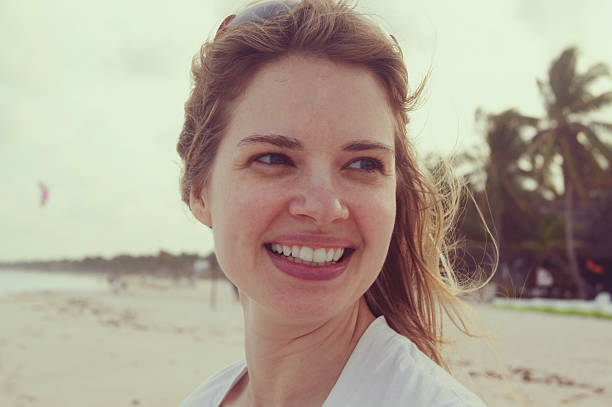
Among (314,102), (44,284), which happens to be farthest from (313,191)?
(44,284)

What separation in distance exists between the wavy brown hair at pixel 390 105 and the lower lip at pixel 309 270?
0.44 metres

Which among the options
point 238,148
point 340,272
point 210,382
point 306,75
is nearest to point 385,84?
point 306,75

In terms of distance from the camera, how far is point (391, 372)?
1204 mm

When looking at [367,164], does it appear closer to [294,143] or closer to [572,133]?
[294,143]

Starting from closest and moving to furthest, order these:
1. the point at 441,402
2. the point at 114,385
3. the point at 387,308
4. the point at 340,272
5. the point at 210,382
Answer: the point at 441,402 → the point at 340,272 → the point at 387,308 → the point at 210,382 → the point at 114,385

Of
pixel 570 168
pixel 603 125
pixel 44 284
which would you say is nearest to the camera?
pixel 570 168

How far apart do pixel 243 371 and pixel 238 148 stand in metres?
0.96

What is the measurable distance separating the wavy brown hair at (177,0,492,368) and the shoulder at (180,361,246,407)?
63 centimetres

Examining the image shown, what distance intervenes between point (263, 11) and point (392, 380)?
113cm

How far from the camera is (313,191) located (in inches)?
49.3

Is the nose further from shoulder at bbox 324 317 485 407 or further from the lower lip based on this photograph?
shoulder at bbox 324 317 485 407

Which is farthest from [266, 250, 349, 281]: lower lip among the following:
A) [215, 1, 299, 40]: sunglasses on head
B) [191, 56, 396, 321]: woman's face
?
[215, 1, 299, 40]: sunglasses on head

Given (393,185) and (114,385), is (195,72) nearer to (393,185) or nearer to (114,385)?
(393,185)

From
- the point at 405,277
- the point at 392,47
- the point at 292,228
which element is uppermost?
the point at 392,47
